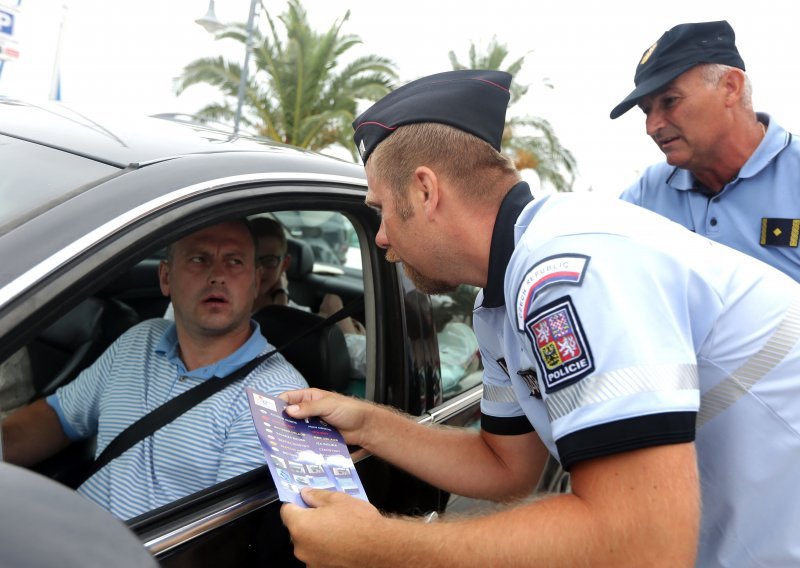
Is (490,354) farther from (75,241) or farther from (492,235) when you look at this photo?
(75,241)

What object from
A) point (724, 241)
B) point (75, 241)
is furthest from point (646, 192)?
point (75, 241)

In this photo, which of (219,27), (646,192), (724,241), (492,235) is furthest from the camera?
(219,27)

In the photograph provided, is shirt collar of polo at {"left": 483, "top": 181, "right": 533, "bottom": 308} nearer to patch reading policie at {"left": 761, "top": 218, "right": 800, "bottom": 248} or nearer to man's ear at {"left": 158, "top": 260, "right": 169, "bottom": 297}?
man's ear at {"left": 158, "top": 260, "right": 169, "bottom": 297}

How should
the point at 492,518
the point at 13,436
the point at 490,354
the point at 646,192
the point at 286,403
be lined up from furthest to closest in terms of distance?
1. the point at 646,192
2. the point at 13,436
3. the point at 490,354
4. the point at 286,403
5. the point at 492,518

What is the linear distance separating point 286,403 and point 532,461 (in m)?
0.61

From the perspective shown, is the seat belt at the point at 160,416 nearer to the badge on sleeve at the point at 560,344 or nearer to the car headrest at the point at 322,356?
the car headrest at the point at 322,356

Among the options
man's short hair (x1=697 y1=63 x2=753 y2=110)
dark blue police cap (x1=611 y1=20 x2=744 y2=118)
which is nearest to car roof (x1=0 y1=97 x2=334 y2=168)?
dark blue police cap (x1=611 y1=20 x2=744 y2=118)

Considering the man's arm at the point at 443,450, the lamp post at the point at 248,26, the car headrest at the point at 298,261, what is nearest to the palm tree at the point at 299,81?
the lamp post at the point at 248,26

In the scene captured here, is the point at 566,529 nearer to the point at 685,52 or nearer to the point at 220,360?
the point at 220,360

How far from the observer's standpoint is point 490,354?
5.63ft

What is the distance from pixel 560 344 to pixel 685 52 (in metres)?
1.78

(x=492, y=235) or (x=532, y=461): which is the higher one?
(x=492, y=235)

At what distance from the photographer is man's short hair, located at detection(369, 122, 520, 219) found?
1403 mm

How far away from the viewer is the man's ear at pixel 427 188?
4.55ft
